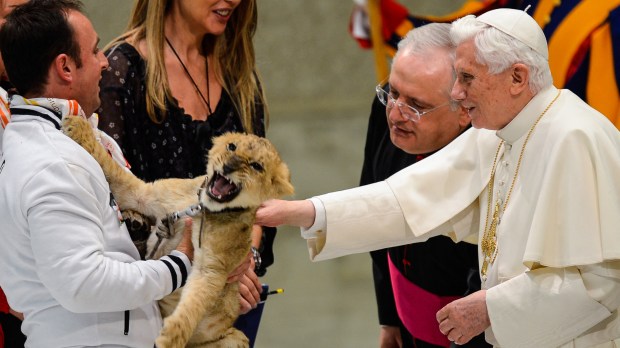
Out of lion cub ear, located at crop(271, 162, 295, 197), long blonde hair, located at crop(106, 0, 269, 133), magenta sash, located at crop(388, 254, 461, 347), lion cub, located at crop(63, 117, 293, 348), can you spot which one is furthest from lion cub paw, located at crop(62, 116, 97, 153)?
magenta sash, located at crop(388, 254, 461, 347)

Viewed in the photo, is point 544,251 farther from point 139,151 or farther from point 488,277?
point 139,151

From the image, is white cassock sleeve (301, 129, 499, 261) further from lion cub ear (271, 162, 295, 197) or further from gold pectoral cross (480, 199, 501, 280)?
lion cub ear (271, 162, 295, 197)

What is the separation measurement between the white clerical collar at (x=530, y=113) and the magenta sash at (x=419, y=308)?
2.68 ft

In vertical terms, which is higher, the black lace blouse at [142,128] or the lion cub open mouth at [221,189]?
the lion cub open mouth at [221,189]

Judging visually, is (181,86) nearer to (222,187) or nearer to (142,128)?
(142,128)

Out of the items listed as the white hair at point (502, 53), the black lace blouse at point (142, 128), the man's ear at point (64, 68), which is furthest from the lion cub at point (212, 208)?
the white hair at point (502, 53)

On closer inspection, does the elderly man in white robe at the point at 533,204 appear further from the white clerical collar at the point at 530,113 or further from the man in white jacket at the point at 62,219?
the man in white jacket at the point at 62,219

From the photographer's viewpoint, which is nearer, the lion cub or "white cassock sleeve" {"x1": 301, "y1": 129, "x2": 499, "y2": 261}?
the lion cub

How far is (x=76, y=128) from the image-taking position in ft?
8.03

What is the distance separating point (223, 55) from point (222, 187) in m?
1.14

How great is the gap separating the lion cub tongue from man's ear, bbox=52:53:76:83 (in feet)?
1.52

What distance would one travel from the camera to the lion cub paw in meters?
2.44

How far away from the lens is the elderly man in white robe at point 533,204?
2432mm

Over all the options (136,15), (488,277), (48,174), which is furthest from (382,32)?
(48,174)
